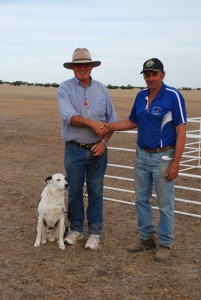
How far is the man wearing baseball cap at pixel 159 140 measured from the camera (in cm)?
510

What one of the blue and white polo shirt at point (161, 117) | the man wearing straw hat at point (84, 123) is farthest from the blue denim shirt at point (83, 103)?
the blue and white polo shirt at point (161, 117)

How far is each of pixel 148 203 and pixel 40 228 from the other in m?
1.32

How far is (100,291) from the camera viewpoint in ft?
15.7

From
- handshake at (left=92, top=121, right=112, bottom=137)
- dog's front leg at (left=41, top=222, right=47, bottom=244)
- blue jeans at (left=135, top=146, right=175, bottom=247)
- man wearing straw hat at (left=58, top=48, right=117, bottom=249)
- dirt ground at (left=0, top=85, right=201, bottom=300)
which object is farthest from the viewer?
dog's front leg at (left=41, top=222, right=47, bottom=244)

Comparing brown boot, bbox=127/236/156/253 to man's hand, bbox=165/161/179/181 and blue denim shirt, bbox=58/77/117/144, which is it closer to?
man's hand, bbox=165/161/179/181

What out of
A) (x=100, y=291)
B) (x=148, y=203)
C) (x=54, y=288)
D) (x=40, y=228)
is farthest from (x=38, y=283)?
(x=148, y=203)

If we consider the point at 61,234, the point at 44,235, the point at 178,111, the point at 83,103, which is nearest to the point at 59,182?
the point at 61,234

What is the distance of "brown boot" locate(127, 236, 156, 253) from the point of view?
5.89 meters

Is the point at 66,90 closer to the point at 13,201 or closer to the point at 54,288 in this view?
the point at 54,288

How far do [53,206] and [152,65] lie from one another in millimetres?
2007

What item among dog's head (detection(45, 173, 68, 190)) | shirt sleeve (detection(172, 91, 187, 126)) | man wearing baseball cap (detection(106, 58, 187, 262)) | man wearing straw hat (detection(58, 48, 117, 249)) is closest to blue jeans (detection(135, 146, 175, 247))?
man wearing baseball cap (detection(106, 58, 187, 262))

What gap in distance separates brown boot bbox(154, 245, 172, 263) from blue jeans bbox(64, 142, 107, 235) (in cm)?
86

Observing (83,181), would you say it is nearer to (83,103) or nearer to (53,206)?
(53,206)

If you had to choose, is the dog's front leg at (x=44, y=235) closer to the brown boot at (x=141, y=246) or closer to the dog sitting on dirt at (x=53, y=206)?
the dog sitting on dirt at (x=53, y=206)
